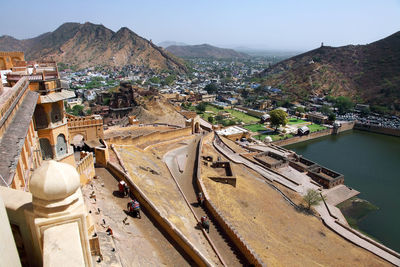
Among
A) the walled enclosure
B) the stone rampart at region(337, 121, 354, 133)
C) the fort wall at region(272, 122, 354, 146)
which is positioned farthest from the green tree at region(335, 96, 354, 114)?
the walled enclosure

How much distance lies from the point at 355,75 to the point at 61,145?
12067 centimetres

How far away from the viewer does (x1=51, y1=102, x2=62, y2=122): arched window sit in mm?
16641

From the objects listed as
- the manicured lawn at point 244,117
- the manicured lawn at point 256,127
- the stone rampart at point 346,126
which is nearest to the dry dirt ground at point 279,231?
the manicured lawn at point 256,127

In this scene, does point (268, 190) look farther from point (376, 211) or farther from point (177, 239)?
point (177, 239)

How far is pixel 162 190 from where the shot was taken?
18.7 meters

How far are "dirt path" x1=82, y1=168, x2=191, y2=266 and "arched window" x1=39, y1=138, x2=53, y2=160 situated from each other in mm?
4294

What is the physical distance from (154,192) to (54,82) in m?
9.59

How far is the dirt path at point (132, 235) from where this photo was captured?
1098 cm

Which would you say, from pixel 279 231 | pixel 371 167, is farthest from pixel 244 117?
pixel 279 231

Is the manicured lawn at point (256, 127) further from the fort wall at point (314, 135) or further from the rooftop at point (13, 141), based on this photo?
the rooftop at point (13, 141)

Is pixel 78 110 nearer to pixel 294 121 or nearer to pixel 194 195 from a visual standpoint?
pixel 294 121

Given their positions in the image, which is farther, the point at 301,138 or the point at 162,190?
the point at 301,138

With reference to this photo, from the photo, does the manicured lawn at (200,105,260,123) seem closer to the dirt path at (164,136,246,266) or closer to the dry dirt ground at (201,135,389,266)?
the dirt path at (164,136,246,266)

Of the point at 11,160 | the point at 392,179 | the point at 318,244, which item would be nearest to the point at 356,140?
the point at 392,179
